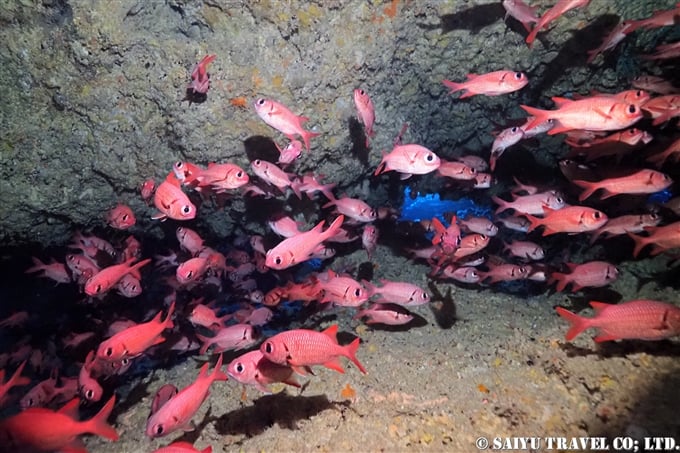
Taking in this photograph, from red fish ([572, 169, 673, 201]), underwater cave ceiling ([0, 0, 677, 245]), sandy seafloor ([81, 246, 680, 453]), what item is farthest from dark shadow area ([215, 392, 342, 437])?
red fish ([572, 169, 673, 201])

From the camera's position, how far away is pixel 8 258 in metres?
6.00

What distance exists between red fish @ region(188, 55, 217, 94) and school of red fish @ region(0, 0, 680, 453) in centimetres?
2

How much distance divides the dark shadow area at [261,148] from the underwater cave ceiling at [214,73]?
0.06 feet

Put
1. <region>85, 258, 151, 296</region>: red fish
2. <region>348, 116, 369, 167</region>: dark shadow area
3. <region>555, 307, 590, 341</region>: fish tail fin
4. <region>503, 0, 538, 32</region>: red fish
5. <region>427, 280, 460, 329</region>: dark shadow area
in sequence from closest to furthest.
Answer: <region>555, 307, 590, 341</region>: fish tail fin, <region>85, 258, 151, 296</region>: red fish, <region>503, 0, 538, 32</region>: red fish, <region>348, 116, 369, 167</region>: dark shadow area, <region>427, 280, 460, 329</region>: dark shadow area

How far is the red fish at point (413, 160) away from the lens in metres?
4.20

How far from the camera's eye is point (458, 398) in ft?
11.6

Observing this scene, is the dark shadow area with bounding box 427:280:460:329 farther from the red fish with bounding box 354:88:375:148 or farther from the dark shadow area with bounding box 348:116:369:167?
the red fish with bounding box 354:88:375:148

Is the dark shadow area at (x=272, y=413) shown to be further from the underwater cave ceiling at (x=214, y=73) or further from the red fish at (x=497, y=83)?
the red fish at (x=497, y=83)

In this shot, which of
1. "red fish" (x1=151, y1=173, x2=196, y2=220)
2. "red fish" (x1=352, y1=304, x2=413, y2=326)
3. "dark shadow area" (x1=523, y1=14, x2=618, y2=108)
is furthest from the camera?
"red fish" (x1=352, y1=304, x2=413, y2=326)

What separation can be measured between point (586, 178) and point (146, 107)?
5.91 metres

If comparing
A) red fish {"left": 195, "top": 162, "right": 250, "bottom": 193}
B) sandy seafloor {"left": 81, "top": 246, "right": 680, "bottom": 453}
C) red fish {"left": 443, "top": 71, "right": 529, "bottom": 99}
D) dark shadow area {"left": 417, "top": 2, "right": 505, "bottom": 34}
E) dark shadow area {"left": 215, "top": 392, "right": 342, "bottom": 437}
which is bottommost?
dark shadow area {"left": 215, "top": 392, "right": 342, "bottom": 437}

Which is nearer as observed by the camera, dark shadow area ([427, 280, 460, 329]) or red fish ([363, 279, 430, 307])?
red fish ([363, 279, 430, 307])

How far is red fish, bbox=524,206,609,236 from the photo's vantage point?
4137 millimetres

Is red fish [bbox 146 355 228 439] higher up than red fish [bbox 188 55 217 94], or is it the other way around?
red fish [bbox 188 55 217 94]
